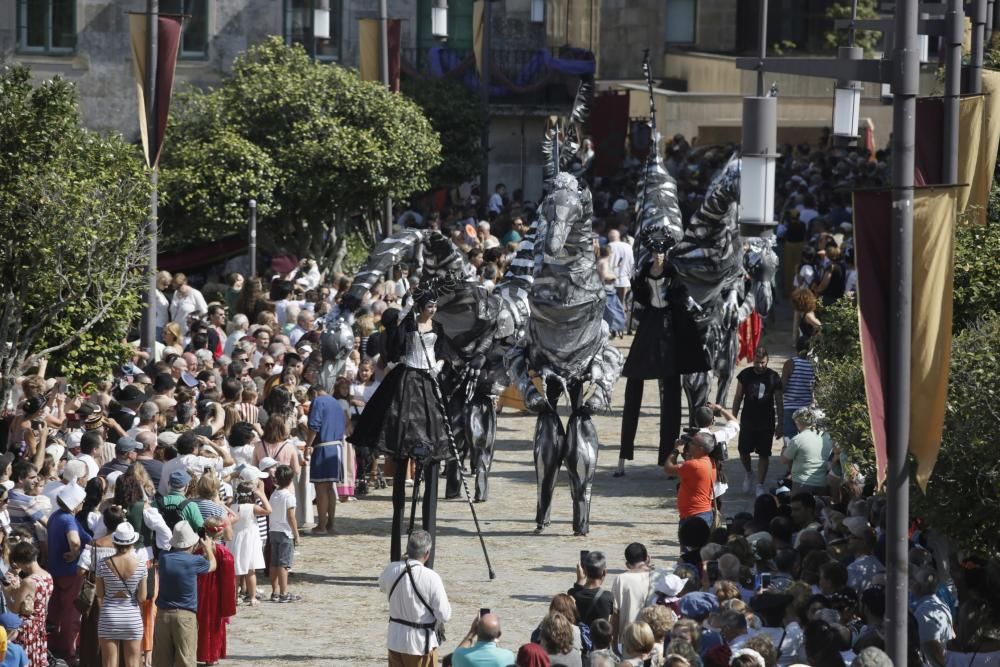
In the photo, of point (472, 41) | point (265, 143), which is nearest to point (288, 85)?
point (265, 143)

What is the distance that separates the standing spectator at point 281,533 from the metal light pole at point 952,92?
17.5ft

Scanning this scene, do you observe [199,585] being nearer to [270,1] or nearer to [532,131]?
[270,1]

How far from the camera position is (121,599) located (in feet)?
41.7

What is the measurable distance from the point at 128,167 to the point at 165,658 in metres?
7.02

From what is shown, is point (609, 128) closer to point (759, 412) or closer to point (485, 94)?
point (485, 94)

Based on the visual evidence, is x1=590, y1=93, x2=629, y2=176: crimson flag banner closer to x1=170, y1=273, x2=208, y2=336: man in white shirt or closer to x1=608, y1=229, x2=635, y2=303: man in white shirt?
x1=608, y1=229, x2=635, y2=303: man in white shirt

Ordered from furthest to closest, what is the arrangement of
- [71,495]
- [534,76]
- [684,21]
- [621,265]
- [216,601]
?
[684,21] → [534,76] → [621,265] → [71,495] → [216,601]

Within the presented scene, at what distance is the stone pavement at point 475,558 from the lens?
13992mm

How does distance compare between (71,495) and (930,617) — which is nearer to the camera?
(930,617)

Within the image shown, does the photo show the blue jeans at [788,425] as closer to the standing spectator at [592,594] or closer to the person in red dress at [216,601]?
the standing spectator at [592,594]

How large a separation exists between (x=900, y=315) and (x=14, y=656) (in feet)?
17.6

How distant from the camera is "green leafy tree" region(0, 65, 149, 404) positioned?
17.1 meters

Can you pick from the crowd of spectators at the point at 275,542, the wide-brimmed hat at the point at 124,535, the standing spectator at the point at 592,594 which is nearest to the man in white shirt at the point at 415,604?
the crowd of spectators at the point at 275,542

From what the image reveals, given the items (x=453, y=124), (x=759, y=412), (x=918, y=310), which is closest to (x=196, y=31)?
(x=453, y=124)
